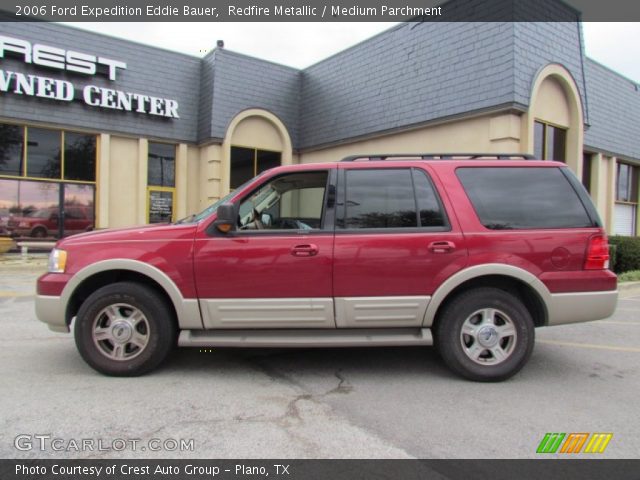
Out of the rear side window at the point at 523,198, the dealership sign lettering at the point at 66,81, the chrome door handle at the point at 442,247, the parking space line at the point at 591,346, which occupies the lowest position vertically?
the parking space line at the point at 591,346

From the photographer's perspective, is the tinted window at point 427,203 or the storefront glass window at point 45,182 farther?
the storefront glass window at point 45,182

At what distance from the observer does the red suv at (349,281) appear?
423 centimetres

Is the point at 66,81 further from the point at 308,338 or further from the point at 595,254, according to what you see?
the point at 595,254

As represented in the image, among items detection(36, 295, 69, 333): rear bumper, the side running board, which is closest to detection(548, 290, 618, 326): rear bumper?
the side running board

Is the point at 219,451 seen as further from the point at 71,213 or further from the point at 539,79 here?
the point at 71,213

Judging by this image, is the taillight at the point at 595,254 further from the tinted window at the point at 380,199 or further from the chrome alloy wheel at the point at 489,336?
the tinted window at the point at 380,199

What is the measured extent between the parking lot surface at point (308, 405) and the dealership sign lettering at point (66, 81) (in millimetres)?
10120

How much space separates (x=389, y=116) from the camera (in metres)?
13.7

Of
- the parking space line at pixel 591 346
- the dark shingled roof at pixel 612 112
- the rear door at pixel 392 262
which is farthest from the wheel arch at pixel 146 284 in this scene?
the dark shingled roof at pixel 612 112

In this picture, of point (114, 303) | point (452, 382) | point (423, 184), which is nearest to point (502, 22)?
point (423, 184)

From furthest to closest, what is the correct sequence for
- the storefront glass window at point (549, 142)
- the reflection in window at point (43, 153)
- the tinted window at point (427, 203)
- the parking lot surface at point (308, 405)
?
the reflection in window at point (43, 153), the storefront glass window at point (549, 142), the tinted window at point (427, 203), the parking lot surface at point (308, 405)

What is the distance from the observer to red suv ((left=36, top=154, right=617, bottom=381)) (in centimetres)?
423

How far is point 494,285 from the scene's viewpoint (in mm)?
4480
